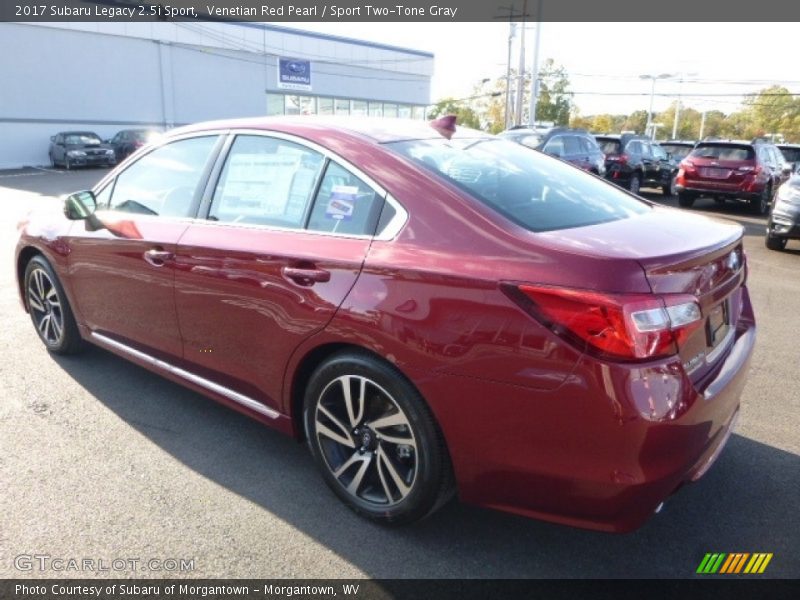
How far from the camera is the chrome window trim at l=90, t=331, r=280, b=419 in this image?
3162mm

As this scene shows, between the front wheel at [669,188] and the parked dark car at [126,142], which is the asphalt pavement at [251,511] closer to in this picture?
the front wheel at [669,188]

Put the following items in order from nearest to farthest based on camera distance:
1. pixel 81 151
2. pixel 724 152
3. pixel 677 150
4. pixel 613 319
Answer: pixel 613 319 < pixel 724 152 < pixel 677 150 < pixel 81 151

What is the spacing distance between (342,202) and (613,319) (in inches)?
50.9

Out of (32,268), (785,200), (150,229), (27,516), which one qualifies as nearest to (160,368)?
(150,229)

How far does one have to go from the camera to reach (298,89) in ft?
136

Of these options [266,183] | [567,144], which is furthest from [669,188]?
[266,183]

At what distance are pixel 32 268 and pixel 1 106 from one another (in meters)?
29.0

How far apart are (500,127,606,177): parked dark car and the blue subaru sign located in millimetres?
Result: 28119

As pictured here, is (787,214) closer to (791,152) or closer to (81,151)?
(791,152)

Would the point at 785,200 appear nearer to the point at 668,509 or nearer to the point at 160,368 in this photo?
the point at 668,509

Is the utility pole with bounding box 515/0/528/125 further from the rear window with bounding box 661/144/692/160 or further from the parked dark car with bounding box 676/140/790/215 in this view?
the parked dark car with bounding box 676/140/790/215

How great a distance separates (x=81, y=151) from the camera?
26578 mm

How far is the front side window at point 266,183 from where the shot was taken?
3002mm

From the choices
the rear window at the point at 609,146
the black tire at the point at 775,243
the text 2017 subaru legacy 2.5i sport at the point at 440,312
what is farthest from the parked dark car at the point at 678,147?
the text 2017 subaru legacy 2.5i sport at the point at 440,312
